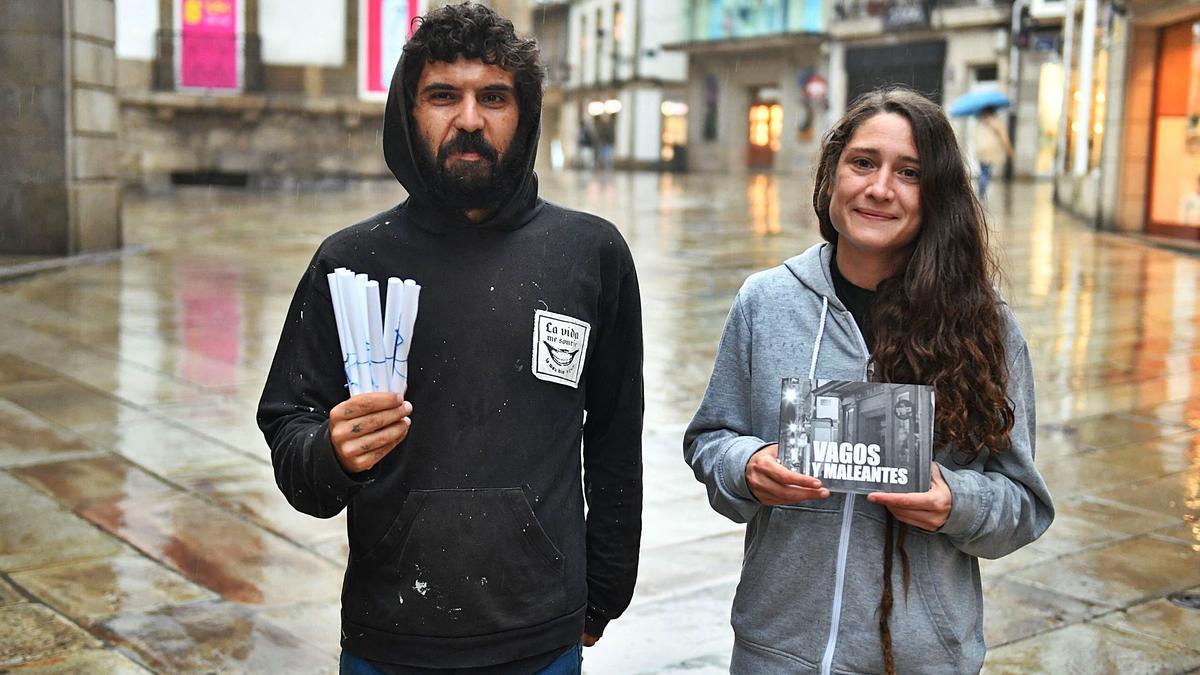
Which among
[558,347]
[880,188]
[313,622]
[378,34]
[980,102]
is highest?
[378,34]

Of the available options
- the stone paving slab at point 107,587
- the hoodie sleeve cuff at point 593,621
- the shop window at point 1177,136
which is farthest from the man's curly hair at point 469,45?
the shop window at point 1177,136

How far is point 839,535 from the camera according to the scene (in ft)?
8.19

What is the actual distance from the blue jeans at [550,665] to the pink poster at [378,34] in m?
28.6

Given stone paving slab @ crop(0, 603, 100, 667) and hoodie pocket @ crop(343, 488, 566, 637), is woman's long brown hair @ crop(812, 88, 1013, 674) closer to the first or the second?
hoodie pocket @ crop(343, 488, 566, 637)

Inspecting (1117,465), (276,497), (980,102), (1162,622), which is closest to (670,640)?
(1162,622)

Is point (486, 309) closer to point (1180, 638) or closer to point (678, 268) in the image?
point (1180, 638)

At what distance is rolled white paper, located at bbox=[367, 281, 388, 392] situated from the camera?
207 cm

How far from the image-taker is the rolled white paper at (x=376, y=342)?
81.5 inches

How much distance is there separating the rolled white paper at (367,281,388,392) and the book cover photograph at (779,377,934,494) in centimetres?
69

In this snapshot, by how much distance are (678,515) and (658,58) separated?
5572 cm

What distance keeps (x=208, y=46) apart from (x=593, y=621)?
93.7ft

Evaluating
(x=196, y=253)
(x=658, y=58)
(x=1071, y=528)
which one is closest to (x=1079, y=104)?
(x=196, y=253)

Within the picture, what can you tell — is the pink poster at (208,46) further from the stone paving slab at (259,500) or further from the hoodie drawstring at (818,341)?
the hoodie drawstring at (818,341)

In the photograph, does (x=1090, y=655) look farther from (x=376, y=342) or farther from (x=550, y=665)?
(x=376, y=342)
